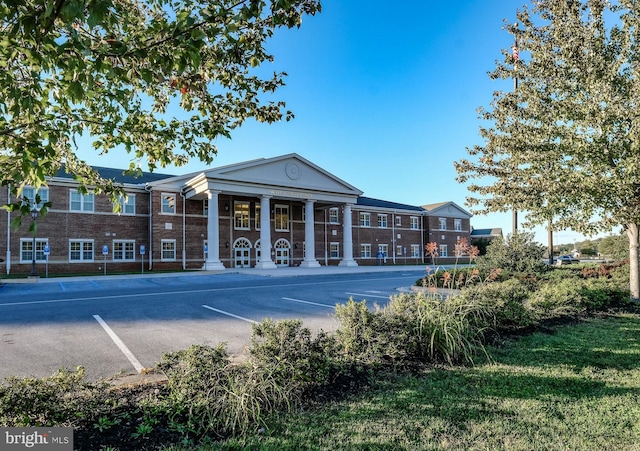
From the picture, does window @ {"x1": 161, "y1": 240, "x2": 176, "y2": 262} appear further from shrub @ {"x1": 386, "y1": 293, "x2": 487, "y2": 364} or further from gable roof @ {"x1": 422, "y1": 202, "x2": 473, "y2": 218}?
gable roof @ {"x1": 422, "y1": 202, "x2": 473, "y2": 218}

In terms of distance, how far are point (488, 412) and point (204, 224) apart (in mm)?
33882

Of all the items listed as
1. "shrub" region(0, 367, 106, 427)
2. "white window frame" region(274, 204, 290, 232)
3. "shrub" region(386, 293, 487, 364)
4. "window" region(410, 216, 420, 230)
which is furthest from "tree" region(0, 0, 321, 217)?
"window" region(410, 216, 420, 230)

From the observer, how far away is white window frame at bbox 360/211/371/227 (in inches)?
1848

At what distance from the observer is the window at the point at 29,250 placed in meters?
27.8

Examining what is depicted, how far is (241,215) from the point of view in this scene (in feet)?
123

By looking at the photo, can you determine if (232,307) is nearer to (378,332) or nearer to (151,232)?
(378,332)

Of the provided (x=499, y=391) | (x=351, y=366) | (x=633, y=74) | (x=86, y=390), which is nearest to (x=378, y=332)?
(x=351, y=366)

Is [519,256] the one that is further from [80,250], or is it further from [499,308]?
[80,250]

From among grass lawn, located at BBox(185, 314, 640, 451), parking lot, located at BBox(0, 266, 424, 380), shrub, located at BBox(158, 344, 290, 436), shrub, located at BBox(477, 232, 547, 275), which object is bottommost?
parking lot, located at BBox(0, 266, 424, 380)

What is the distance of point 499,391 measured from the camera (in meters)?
4.35

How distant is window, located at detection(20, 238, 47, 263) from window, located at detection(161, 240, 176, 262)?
8.43 meters

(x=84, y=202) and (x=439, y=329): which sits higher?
(x=84, y=202)

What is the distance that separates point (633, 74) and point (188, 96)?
10344mm

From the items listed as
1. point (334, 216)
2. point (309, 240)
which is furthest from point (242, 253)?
point (334, 216)
